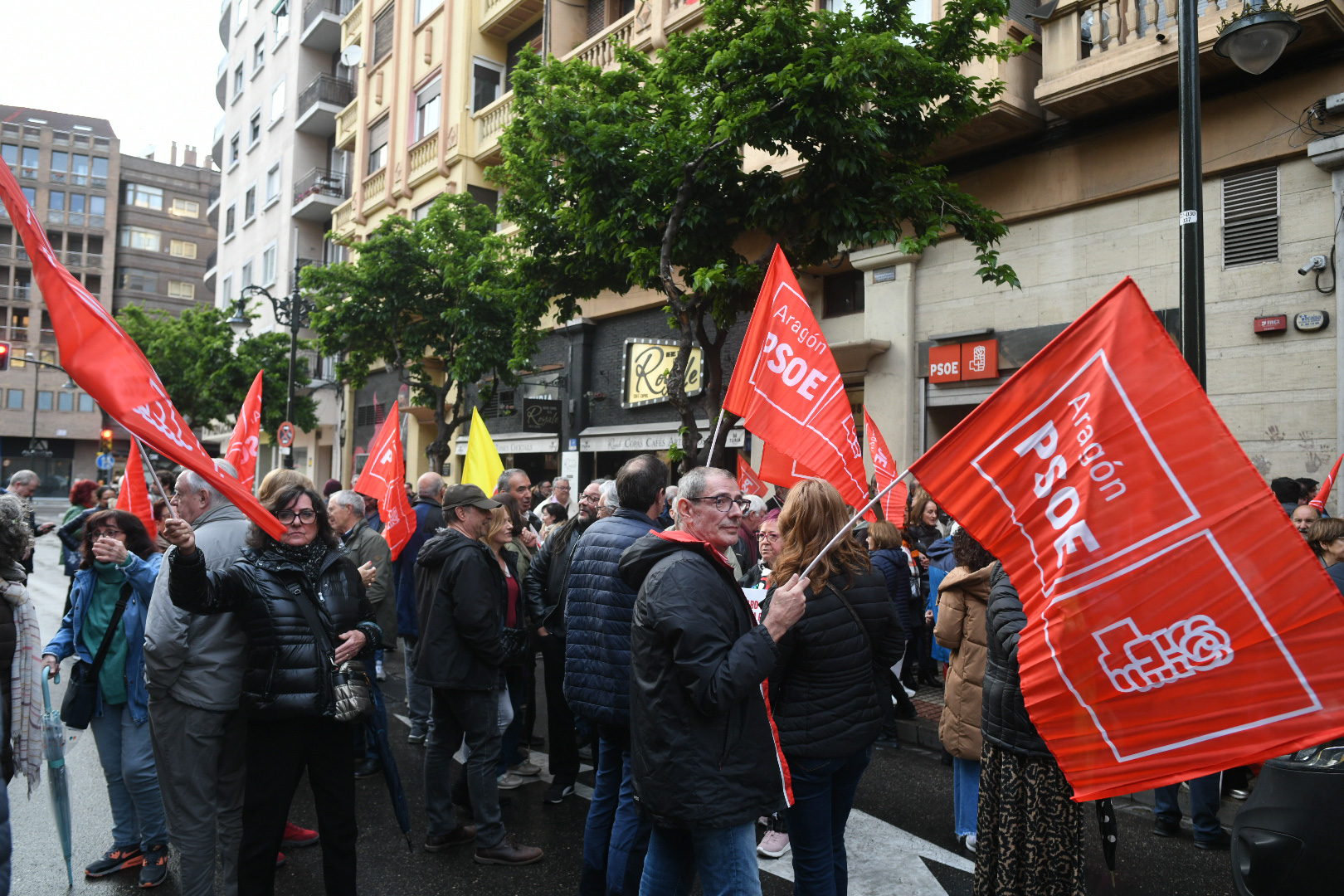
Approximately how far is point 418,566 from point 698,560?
257 cm

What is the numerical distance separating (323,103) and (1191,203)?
30.2 meters

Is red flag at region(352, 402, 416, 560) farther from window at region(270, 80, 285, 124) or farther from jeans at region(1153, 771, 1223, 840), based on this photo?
window at region(270, 80, 285, 124)

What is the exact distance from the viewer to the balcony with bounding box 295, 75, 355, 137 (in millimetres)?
30516

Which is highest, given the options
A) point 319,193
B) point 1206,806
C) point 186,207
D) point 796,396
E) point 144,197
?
point 144,197

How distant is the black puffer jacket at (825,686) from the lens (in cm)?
325

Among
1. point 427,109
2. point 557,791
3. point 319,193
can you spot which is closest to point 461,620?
point 557,791

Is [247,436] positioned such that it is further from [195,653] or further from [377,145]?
[377,145]

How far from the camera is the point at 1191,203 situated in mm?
6047

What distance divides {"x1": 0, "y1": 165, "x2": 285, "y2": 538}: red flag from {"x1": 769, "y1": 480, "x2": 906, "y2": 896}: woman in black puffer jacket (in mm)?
1873

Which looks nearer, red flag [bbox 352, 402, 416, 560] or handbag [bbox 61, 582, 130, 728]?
handbag [bbox 61, 582, 130, 728]

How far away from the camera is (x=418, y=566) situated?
16.4 feet

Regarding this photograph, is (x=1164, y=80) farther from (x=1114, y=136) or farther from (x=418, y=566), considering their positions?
(x=418, y=566)

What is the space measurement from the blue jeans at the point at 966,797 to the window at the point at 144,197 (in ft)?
264

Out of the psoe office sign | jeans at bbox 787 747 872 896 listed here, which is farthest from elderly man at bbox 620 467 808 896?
the psoe office sign
